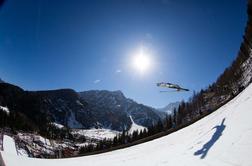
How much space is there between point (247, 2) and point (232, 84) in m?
1.34

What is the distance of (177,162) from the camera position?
2613 mm

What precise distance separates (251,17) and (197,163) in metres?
2.28

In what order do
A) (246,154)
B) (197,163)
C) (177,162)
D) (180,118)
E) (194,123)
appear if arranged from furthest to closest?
(180,118) → (194,123) → (177,162) → (197,163) → (246,154)

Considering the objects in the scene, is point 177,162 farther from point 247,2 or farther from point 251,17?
point 247,2

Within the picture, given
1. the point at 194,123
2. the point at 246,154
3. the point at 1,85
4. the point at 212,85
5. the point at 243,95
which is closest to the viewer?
the point at 246,154

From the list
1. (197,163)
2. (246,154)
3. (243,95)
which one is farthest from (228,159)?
(243,95)

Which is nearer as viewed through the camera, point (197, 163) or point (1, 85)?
point (1, 85)

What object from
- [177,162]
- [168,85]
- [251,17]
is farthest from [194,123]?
[251,17]

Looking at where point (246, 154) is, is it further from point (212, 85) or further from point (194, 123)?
point (194, 123)

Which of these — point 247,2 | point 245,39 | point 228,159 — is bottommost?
point 228,159

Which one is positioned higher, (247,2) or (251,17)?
(247,2)

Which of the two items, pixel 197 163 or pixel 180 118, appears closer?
pixel 197 163

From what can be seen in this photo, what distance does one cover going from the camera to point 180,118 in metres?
6.33

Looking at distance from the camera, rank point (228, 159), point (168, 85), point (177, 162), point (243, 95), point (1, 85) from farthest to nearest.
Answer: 1. point (243, 95)
2. point (168, 85)
3. point (177, 162)
4. point (1, 85)
5. point (228, 159)
